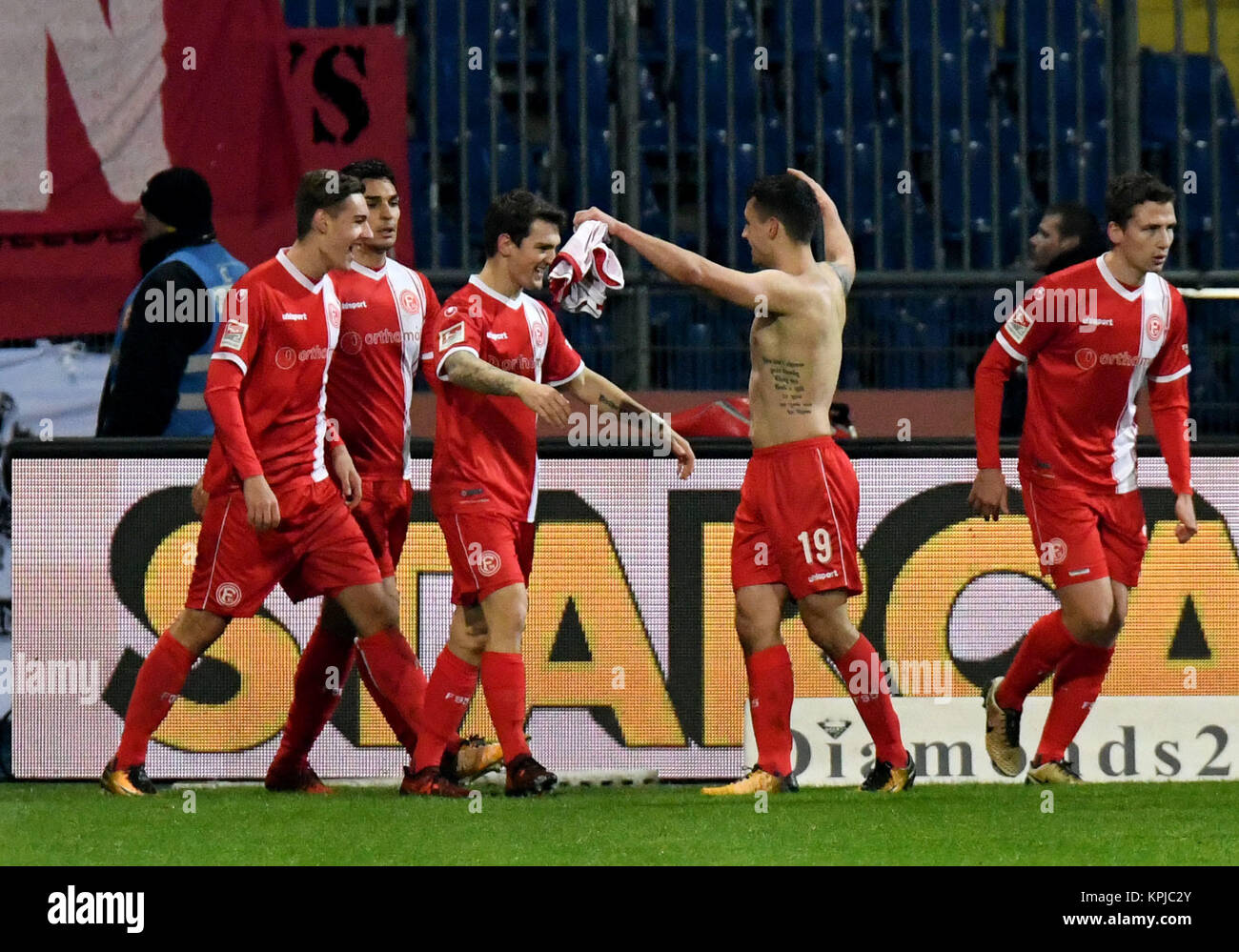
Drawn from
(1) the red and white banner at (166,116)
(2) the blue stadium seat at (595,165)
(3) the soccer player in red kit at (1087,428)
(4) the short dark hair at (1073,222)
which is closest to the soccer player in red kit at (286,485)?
(3) the soccer player in red kit at (1087,428)

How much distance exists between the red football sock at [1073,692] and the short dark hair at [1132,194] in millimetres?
1417

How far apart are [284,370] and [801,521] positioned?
64.1 inches

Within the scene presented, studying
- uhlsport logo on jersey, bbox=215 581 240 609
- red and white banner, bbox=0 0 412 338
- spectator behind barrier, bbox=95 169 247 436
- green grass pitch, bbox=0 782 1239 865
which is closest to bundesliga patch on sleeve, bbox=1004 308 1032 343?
green grass pitch, bbox=0 782 1239 865

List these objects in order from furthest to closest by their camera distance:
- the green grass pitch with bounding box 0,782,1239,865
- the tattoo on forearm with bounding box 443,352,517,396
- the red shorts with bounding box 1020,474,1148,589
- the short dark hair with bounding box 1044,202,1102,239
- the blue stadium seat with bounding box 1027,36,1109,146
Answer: the blue stadium seat with bounding box 1027,36,1109,146, the short dark hair with bounding box 1044,202,1102,239, the red shorts with bounding box 1020,474,1148,589, the tattoo on forearm with bounding box 443,352,517,396, the green grass pitch with bounding box 0,782,1239,865

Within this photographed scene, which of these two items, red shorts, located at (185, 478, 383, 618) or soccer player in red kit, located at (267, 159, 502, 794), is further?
soccer player in red kit, located at (267, 159, 502, 794)

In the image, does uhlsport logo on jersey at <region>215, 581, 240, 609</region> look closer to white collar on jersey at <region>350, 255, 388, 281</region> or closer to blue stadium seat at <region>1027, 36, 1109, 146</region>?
white collar on jersey at <region>350, 255, 388, 281</region>

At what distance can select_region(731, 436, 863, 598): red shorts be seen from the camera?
6.24 meters

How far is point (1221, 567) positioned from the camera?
737 centimetres

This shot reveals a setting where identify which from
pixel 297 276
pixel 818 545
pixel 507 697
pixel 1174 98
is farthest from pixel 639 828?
pixel 1174 98

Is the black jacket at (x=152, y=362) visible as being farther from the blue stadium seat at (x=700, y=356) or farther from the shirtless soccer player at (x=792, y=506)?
the blue stadium seat at (x=700, y=356)

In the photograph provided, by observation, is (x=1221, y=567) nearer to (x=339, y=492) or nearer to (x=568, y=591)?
(x=568, y=591)

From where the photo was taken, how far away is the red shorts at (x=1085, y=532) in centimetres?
666

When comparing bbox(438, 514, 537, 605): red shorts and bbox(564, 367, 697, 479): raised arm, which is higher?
bbox(564, 367, 697, 479): raised arm

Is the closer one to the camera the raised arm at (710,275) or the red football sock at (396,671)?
the raised arm at (710,275)
